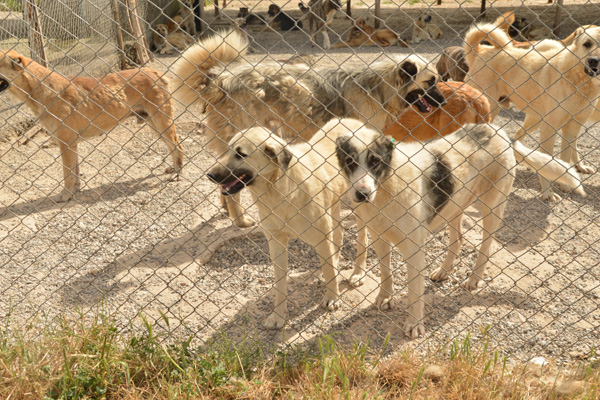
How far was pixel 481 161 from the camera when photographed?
3.56 meters

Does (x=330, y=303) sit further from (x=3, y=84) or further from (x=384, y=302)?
(x=3, y=84)

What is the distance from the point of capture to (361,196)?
2922 millimetres

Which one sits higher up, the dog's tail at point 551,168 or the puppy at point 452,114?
the dog's tail at point 551,168

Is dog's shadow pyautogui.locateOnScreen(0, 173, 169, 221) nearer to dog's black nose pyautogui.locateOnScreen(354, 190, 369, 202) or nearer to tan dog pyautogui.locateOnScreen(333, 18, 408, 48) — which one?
dog's black nose pyautogui.locateOnScreen(354, 190, 369, 202)

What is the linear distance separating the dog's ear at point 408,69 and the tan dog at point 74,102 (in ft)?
7.85

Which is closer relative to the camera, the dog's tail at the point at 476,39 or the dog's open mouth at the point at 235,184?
the dog's open mouth at the point at 235,184

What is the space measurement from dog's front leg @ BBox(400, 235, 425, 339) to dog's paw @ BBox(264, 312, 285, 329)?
2.74ft

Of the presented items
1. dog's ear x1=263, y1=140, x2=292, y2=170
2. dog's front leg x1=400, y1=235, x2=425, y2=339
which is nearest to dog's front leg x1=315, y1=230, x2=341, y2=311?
dog's front leg x1=400, y1=235, x2=425, y2=339

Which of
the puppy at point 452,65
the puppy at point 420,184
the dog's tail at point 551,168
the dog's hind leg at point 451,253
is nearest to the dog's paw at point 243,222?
the puppy at point 420,184

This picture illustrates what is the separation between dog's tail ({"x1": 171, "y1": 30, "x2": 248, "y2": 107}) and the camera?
4328 mm

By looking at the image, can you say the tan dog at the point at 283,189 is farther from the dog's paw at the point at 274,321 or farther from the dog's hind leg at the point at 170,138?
the dog's hind leg at the point at 170,138

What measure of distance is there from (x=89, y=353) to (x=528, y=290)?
9.83 ft

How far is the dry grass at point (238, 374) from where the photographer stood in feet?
8.41

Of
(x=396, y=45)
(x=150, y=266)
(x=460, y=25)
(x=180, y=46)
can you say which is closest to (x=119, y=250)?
(x=150, y=266)
